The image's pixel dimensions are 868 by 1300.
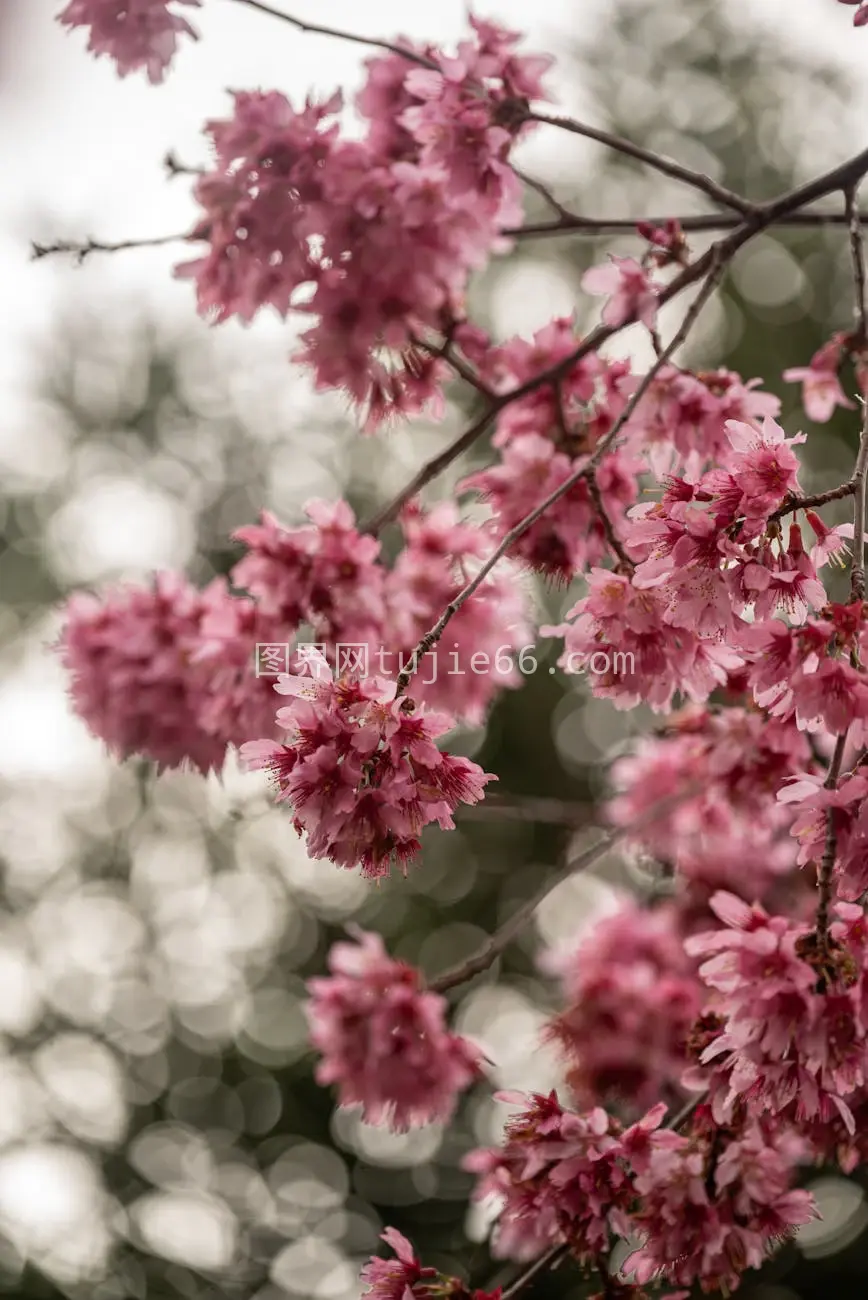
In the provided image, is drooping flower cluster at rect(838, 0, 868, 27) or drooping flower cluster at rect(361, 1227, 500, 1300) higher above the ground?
drooping flower cluster at rect(838, 0, 868, 27)

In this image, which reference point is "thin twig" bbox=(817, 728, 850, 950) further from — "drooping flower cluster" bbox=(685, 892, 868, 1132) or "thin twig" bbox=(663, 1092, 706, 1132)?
"thin twig" bbox=(663, 1092, 706, 1132)

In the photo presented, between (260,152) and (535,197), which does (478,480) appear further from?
(535,197)

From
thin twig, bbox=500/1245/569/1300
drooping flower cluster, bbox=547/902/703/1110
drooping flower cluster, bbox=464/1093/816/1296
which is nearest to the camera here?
thin twig, bbox=500/1245/569/1300

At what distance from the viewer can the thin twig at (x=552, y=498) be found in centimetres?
160

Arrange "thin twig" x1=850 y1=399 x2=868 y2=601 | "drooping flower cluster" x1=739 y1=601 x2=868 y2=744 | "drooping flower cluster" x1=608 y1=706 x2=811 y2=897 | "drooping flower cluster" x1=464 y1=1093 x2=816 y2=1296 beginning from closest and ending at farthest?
1. "thin twig" x1=850 y1=399 x2=868 y2=601
2. "drooping flower cluster" x1=739 y1=601 x2=868 y2=744
3. "drooping flower cluster" x1=464 y1=1093 x2=816 y2=1296
4. "drooping flower cluster" x1=608 y1=706 x2=811 y2=897

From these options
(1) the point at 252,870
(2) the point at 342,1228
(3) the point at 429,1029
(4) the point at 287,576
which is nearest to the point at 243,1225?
(2) the point at 342,1228

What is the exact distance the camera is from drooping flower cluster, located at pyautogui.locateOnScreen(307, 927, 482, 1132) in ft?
10.2

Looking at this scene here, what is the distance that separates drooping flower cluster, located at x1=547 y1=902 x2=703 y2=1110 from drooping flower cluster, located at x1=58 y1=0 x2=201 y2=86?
124 inches

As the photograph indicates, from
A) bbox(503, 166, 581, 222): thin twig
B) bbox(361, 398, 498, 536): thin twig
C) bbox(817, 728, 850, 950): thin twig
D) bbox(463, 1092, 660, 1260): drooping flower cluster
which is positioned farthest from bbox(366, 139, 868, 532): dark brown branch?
bbox(463, 1092, 660, 1260): drooping flower cluster

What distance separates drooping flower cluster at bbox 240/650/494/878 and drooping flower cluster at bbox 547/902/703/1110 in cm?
251

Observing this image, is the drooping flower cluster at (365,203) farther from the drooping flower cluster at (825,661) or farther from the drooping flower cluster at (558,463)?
the drooping flower cluster at (825,661)

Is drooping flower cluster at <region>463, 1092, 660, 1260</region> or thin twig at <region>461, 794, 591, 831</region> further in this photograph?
thin twig at <region>461, 794, 591, 831</region>

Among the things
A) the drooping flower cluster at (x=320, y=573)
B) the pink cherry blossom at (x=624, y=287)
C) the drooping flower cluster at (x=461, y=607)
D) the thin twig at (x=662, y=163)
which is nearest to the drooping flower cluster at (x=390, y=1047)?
the drooping flower cluster at (x=461, y=607)

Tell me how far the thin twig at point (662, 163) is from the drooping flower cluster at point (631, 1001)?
267cm
